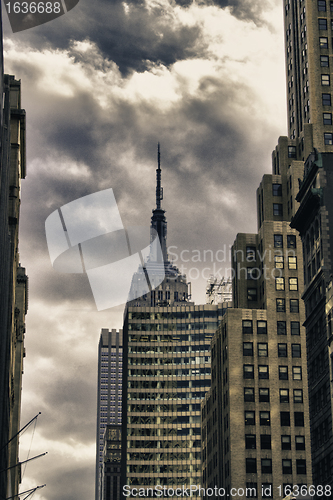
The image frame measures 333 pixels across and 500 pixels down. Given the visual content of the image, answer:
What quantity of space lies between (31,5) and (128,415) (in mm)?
132889

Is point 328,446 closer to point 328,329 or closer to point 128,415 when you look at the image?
point 328,329

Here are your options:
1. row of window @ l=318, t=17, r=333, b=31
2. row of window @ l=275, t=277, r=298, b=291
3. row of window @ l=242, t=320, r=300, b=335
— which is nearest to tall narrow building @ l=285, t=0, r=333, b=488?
row of window @ l=275, t=277, r=298, b=291

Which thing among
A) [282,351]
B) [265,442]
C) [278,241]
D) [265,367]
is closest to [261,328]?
[282,351]

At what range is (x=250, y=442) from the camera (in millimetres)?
120500

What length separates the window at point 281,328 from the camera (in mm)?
128625

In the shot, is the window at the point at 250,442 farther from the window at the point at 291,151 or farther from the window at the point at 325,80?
the window at the point at 325,80

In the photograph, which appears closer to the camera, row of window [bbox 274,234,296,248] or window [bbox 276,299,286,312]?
window [bbox 276,299,286,312]

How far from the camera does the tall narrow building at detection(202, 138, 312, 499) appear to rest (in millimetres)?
119312

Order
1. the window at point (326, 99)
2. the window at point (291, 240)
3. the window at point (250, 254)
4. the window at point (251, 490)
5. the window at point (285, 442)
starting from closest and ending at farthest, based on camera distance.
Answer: the window at point (251, 490) → the window at point (285, 442) → the window at point (291, 240) → the window at point (326, 99) → the window at point (250, 254)

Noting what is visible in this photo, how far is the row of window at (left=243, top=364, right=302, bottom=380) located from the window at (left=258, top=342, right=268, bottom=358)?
196 cm

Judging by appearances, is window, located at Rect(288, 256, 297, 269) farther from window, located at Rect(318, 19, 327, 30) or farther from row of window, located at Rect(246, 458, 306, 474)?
window, located at Rect(318, 19, 327, 30)

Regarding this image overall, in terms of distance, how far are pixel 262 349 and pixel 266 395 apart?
755cm

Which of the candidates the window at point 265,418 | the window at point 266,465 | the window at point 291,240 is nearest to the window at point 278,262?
the window at point 291,240

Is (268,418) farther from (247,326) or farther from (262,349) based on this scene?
(247,326)
